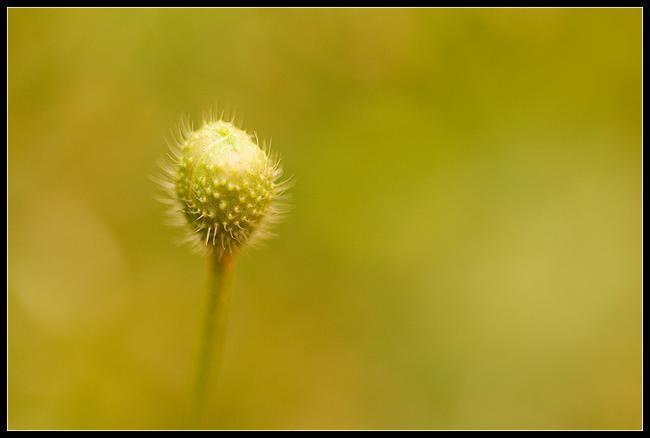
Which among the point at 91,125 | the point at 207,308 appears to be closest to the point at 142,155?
the point at 91,125

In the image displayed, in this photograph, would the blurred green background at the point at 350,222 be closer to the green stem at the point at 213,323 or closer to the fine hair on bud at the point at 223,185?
the green stem at the point at 213,323

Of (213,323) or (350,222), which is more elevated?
(350,222)

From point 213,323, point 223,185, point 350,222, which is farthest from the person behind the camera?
point 350,222

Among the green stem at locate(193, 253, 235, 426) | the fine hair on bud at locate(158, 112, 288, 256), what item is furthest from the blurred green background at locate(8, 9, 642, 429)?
the fine hair on bud at locate(158, 112, 288, 256)

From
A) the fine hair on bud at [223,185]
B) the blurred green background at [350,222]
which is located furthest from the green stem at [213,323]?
the blurred green background at [350,222]

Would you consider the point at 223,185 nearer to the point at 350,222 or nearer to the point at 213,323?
the point at 213,323

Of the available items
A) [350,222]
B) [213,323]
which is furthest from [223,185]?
[350,222]

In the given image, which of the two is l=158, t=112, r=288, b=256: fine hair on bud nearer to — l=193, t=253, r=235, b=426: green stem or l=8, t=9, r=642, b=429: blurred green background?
l=193, t=253, r=235, b=426: green stem
